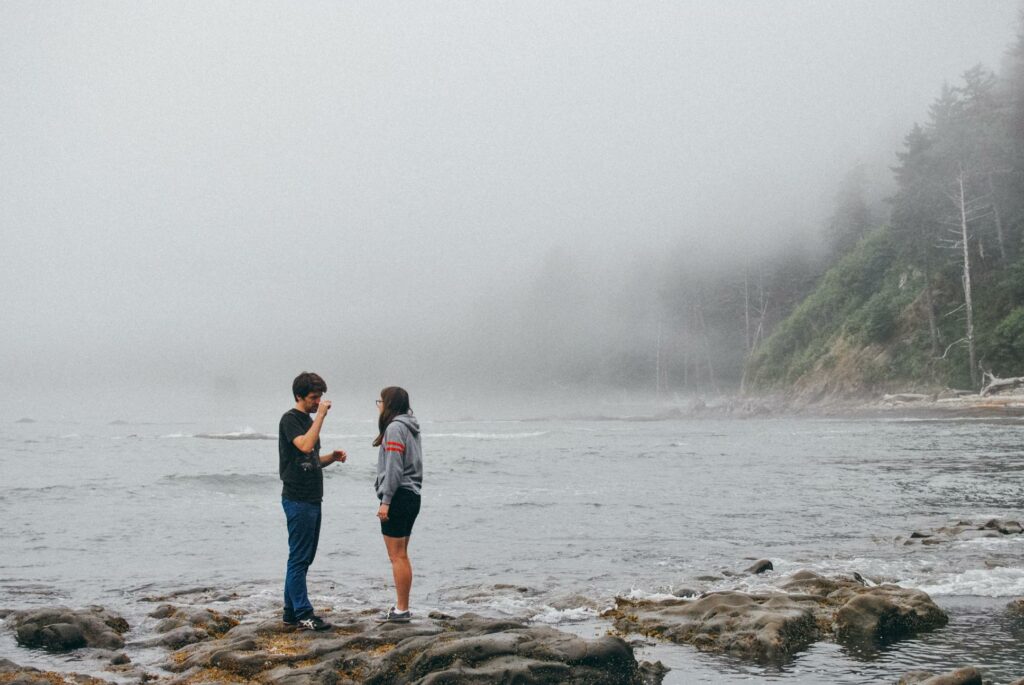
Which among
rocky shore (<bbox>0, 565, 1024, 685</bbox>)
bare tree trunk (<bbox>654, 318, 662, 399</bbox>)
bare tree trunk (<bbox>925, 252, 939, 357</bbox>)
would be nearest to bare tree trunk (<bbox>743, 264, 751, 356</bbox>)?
bare tree trunk (<bbox>654, 318, 662, 399</bbox>)

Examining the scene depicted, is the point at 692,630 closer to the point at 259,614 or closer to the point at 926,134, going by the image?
the point at 259,614

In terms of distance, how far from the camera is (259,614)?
905 centimetres

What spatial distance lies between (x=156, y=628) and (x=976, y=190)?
2463 inches

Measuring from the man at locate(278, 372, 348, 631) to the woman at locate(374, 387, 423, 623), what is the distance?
61 cm

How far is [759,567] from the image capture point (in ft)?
36.0

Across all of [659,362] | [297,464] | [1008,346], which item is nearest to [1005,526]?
[297,464]

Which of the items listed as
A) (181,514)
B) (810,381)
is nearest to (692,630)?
(181,514)

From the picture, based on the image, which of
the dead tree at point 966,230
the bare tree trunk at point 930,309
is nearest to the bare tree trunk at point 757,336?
the bare tree trunk at point 930,309

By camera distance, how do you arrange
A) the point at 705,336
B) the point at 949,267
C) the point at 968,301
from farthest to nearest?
the point at 705,336, the point at 949,267, the point at 968,301

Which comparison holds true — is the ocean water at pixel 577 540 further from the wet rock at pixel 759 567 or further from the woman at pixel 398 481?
the woman at pixel 398 481

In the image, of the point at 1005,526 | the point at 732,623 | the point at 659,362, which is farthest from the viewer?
the point at 659,362

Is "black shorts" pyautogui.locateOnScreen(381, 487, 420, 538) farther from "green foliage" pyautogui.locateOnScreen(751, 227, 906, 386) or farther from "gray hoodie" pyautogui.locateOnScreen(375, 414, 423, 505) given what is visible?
"green foliage" pyautogui.locateOnScreen(751, 227, 906, 386)

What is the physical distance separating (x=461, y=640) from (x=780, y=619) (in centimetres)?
324

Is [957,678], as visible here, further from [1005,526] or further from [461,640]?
[1005,526]
